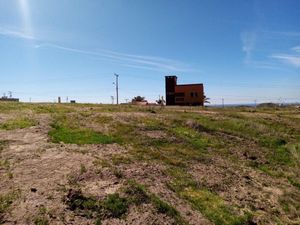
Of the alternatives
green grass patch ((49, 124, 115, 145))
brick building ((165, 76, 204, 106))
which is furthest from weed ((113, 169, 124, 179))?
brick building ((165, 76, 204, 106))

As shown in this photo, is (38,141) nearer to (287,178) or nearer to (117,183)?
(117,183)

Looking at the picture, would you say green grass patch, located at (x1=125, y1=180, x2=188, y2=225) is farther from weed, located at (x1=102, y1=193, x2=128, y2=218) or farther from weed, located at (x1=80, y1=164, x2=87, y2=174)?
weed, located at (x1=80, y1=164, x2=87, y2=174)

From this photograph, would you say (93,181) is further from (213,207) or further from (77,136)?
(77,136)

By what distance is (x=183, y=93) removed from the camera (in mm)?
71688

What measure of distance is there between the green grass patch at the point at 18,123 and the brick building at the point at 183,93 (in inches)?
2095

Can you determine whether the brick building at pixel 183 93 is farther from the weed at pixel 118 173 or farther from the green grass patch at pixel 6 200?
the green grass patch at pixel 6 200

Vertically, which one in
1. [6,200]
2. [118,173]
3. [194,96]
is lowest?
[6,200]

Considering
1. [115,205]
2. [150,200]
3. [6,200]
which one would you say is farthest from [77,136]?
[6,200]

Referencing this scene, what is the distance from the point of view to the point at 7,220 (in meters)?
9.06

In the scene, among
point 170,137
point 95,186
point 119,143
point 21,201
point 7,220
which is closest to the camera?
point 7,220

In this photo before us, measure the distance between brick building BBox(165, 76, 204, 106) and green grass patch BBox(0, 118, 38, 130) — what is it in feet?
175

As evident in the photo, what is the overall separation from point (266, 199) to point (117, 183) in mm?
5856

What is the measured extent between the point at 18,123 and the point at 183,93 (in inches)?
2171

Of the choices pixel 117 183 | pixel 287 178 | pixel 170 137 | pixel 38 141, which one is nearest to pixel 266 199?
pixel 287 178
